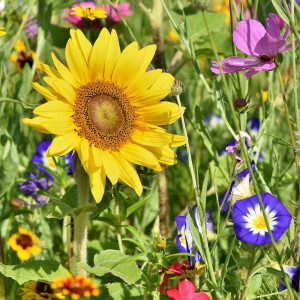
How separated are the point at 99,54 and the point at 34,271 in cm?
37

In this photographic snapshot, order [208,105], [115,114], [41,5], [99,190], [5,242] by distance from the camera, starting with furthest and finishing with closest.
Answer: [208,105]
[41,5]
[5,242]
[115,114]
[99,190]

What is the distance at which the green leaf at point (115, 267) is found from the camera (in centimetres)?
89

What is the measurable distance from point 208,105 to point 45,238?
3.40ft

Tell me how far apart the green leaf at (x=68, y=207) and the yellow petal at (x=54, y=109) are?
0.43ft

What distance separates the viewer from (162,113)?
0.93 m

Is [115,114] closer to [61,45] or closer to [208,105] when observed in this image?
[61,45]

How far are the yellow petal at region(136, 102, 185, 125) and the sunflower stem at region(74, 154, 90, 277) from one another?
141 mm

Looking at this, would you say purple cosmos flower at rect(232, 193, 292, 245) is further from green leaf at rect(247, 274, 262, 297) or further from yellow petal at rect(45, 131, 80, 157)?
yellow petal at rect(45, 131, 80, 157)

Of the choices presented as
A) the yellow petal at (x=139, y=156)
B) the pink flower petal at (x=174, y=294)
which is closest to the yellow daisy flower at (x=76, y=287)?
the pink flower petal at (x=174, y=294)

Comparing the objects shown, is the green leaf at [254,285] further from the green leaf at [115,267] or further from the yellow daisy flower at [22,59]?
the yellow daisy flower at [22,59]

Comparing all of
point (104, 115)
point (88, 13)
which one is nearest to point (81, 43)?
point (104, 115)

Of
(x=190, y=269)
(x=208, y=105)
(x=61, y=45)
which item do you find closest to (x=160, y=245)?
(x=190, y=269)

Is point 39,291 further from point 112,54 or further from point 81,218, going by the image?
point 112,54

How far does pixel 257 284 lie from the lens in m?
0.87
